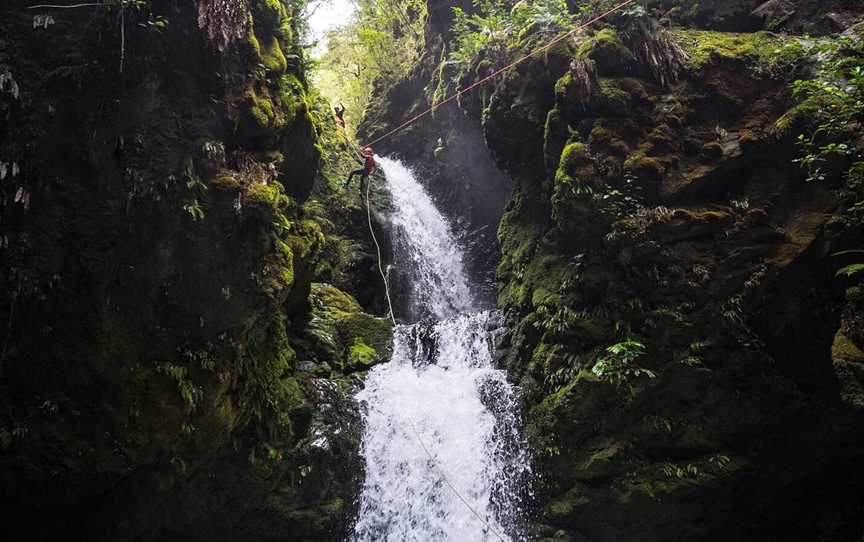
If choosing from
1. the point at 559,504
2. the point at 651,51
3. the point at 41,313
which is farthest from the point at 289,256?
the point at 651,51

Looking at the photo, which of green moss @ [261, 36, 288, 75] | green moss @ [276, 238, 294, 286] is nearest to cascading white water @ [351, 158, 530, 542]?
green moss @ [276, 238, 294, 286]

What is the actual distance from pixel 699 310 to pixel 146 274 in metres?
6.81

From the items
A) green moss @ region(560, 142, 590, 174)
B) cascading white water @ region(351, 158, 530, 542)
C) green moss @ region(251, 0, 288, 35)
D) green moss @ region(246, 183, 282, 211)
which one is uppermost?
green moss @ region(251, 0, 288, 35)

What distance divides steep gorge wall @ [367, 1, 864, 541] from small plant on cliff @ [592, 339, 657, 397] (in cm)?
6

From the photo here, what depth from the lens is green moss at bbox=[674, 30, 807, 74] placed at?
22.4 feet

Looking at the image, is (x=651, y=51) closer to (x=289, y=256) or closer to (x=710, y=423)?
(x=710, y=423)

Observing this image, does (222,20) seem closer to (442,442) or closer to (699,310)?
(442,442)

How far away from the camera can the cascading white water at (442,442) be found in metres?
6.76

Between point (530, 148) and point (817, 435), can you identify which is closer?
point (817, 435)

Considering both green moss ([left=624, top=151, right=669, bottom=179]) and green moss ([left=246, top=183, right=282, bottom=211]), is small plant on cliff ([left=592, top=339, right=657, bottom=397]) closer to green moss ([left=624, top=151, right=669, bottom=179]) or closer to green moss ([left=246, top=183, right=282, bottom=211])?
green moss ([left=624, top=151, right=669, bottom=179])

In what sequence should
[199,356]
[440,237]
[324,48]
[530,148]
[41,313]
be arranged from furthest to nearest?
[324,48]
[440,237]
[530,148]
[199,356]
[41,313]

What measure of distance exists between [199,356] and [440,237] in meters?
9.94

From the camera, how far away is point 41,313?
169 inches

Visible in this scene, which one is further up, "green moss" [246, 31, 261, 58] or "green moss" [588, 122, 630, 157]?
"green moss" [246, 31, 261, 58]
